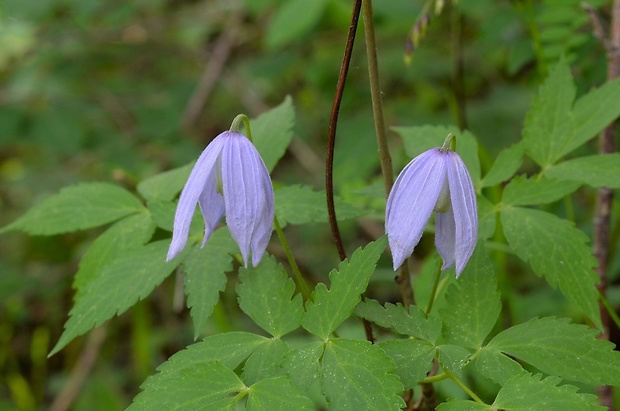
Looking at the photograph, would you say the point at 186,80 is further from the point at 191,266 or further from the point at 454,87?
the point at 191,266

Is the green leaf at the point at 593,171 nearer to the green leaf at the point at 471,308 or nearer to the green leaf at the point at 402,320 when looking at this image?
the green leaf at the point at 471,308

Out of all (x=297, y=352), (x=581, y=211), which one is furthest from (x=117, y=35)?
(x=297, y=352)

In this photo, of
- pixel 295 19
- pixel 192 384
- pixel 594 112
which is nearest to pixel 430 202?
pixel 192 384

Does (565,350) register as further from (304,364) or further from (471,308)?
(304,364)

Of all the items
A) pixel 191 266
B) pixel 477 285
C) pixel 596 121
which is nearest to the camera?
pixel 477 285

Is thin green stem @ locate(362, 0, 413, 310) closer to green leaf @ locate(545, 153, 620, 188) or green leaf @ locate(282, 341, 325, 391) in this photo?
green leaf @ locate(282, 341, 325, 391)
